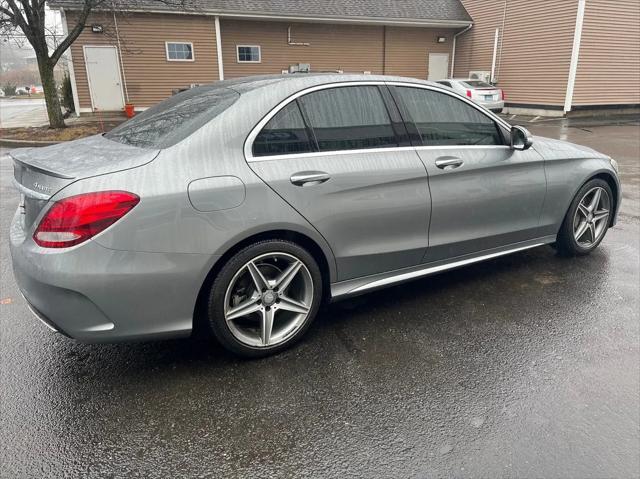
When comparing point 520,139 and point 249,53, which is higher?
point 249,53

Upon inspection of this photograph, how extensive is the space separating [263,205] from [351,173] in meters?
0.65

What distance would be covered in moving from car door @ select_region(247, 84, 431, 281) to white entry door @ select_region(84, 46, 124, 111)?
17.0m

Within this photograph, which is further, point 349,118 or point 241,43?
point 241,43

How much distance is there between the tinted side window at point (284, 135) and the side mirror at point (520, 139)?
71.5 inches

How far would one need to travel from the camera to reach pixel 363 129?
320 cm

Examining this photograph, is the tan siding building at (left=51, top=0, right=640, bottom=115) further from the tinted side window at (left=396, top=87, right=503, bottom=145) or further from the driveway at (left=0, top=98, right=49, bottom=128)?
the tinted side window at (left=396, top=87, right=503, bottom=145)

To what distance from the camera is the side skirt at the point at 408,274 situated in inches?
126

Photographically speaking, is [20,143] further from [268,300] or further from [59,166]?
[268,300]

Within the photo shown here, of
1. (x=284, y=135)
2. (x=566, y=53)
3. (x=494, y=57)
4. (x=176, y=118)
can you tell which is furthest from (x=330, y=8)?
(x=284, y=135)

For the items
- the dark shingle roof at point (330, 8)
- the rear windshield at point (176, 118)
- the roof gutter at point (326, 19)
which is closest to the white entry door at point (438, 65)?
the roof gutter at point (326, 19)

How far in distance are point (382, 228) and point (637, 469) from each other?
1.82 meters

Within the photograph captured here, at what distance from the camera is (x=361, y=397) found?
2592 mm

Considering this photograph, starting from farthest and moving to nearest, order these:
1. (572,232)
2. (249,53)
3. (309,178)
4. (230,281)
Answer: (249,53) → (572,232) → (309,178) → (230,281)

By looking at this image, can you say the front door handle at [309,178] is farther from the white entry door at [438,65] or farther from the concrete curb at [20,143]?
the white entry door at [438,65]
